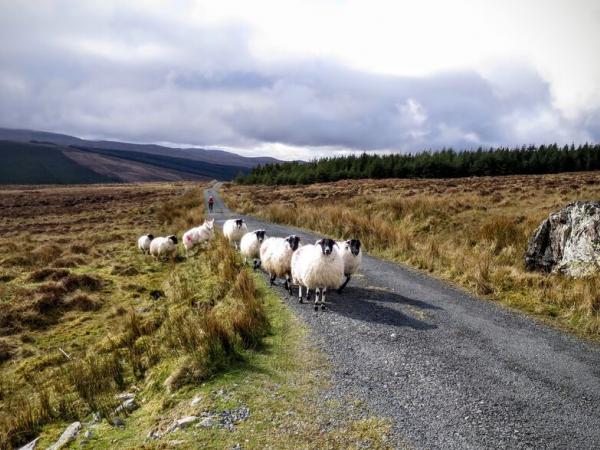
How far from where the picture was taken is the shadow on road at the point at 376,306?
914 centimetres

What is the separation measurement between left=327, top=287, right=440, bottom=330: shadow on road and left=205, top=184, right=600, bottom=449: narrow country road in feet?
0.08

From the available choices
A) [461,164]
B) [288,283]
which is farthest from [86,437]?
[461,164]

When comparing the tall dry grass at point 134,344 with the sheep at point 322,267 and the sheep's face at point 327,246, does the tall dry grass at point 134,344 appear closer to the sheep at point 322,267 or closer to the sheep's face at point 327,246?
the sheep at point 322,267

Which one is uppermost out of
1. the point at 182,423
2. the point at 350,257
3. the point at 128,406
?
the point at 350,257

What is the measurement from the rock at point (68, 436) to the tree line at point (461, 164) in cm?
7446

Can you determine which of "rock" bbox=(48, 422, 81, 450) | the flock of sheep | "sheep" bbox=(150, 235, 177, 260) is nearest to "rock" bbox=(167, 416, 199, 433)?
"rock" bbox=(48, 422, 81, 450)

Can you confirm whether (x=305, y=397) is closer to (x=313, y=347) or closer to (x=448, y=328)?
(x=313, y=347)

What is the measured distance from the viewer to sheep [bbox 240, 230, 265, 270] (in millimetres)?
14219

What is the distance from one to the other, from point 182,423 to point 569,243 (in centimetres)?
1178

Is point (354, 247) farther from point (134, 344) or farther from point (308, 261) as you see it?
point (134, 344)

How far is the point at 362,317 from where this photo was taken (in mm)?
9367

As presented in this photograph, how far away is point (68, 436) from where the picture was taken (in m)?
6.01

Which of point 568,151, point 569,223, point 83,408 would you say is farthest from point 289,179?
point 83,408

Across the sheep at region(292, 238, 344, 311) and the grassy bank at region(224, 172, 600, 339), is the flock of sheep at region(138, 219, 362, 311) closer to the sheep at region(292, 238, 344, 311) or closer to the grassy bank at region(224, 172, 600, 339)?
the sheep at region(292, 238, 344, 311)
